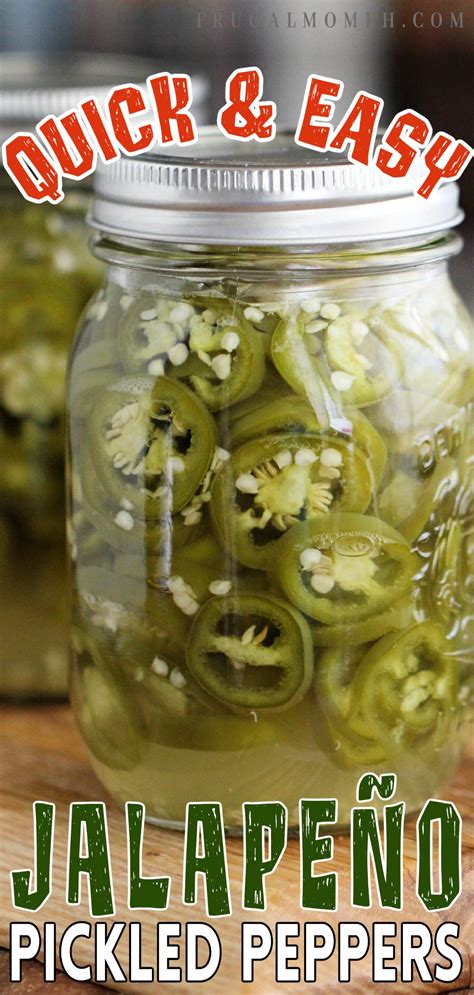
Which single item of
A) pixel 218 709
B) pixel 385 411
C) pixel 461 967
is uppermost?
pixel 385 411

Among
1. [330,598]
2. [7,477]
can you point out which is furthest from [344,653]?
[7,477]

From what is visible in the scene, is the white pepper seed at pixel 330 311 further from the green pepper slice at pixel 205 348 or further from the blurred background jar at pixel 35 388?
the blurred background jar at pixel 35 388

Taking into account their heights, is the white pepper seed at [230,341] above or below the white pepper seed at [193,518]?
above

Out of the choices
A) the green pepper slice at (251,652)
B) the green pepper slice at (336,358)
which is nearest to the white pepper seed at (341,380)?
the green pepper slice at (336,358)

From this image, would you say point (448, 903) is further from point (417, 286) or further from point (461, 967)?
point (417, 286)

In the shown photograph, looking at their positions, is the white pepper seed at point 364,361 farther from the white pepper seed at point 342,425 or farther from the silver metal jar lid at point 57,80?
the silver metal jar lid at point 57,80

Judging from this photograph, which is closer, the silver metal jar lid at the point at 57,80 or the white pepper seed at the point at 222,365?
the white pepper seed at the point at 222,365

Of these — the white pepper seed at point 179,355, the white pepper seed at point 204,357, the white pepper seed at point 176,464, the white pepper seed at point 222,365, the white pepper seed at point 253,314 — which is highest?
the white pepper seed at point 253,314

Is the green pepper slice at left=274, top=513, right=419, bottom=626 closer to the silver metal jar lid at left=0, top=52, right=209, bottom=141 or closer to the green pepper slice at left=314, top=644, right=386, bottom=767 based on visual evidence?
the green pepper slice at left=314, top=644, right=386, bottom=767
